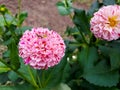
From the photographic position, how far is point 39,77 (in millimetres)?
1295

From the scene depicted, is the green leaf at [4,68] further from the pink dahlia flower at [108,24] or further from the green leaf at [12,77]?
the pink dahlia flower at [108,24]

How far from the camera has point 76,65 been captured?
147 cm

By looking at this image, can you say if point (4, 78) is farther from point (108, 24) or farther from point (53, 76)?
point (108, 24)

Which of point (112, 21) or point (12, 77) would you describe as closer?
point (112, 21)

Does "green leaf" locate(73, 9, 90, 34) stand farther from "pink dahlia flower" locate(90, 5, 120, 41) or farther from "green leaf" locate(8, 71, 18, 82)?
"green leaf" locate(8, 71, 18, 82)

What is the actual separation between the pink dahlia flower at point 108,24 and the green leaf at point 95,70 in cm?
14

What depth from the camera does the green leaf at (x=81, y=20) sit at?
54.8 inches

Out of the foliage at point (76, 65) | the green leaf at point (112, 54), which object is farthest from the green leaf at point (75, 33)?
the green leaf at point (112, 54)

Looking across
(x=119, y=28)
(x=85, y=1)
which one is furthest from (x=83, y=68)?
(x=85, y=1)

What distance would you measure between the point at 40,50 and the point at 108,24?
0.27 m

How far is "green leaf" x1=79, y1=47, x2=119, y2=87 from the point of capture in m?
1.29

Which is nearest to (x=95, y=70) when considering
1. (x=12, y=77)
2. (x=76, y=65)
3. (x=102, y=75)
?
(x=102, y=75)

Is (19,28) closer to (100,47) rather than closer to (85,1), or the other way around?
(100,47)

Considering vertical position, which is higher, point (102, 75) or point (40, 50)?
point (40, 50)
